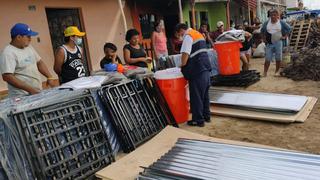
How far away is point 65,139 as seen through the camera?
326 centimetres

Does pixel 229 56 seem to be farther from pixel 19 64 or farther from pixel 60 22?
pixel 19 64

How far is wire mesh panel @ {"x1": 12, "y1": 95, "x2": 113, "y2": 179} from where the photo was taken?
2.94 meters

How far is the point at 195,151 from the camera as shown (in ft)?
10.9

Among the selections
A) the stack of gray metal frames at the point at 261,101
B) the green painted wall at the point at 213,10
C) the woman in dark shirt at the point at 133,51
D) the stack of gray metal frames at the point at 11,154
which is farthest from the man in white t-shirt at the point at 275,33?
the green painted wall at the point at 213,10

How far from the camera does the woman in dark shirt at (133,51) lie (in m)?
5.27

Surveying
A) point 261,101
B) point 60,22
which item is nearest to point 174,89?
point 261,101

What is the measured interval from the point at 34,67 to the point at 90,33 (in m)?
5.18

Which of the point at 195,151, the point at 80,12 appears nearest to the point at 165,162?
the point at 195,151

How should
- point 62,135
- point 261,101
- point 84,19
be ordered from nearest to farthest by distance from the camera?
point 62,135, point 261,101, point 84,19

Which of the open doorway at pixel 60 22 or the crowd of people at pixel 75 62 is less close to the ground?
the open doorway at pixel 60 22

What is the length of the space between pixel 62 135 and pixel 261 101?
349 centimetres

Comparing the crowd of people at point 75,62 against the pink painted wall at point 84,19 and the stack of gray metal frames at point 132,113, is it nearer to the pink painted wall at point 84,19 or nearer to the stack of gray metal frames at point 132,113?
the stack of gray metal frames at point 132,113

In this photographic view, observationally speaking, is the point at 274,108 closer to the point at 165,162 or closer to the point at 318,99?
the point at 318,99

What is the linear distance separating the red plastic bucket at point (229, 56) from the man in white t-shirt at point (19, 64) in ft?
15.4
